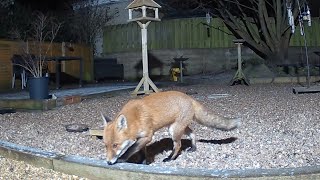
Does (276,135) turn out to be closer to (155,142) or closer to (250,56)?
(155,142)

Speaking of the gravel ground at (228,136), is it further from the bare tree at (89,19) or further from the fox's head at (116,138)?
the bare tree at (89,19)

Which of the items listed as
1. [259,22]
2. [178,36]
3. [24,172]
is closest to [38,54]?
[24,172]

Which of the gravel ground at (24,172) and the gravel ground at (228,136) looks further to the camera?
the gravel ground at (228,136)

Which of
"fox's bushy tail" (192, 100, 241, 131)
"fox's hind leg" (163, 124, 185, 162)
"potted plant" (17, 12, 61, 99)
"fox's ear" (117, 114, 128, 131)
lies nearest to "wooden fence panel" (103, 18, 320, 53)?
"potted plant" (17, 12, 61, 99)

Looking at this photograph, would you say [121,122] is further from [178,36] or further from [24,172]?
[178,36]

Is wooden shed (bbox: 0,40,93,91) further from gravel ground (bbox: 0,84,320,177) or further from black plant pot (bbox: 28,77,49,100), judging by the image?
gravel ground (bbox: 0,84,320,177)

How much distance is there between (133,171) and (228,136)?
2.23 meters

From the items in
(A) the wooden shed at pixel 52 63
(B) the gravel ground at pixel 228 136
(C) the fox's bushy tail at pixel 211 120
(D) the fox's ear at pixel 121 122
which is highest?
(A) the wooden shed at pixel 52 63

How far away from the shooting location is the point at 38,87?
825cm

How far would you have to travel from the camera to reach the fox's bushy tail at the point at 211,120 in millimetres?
4324

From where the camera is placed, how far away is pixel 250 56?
58.3ft

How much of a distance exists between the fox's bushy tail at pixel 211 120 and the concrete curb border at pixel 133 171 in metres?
1.12

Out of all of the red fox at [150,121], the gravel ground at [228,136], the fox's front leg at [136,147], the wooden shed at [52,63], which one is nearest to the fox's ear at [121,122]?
the red fox at [150,121]

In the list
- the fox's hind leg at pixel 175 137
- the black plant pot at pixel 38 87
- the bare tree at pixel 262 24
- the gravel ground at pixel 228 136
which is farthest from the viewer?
the bare tree at pixel 262 24
